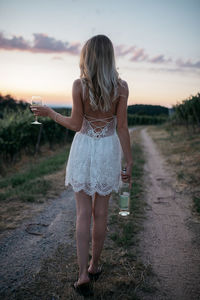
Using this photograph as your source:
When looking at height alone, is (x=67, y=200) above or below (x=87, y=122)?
below

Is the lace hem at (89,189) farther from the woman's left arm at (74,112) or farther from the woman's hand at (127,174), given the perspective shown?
the woman's left arm at (74,112)

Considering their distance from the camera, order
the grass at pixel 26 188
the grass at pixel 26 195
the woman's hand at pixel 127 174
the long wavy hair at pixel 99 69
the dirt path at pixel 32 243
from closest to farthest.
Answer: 1. the long wavy hair at pixel 99 69
2. the woman's hand at pixel 127 174
3. the dirt path at pixel 32 243
4. the grass at pixel 26 195
5. the grass at pixel 26 188

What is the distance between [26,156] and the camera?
11.2m

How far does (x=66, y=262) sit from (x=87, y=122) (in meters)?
1.53

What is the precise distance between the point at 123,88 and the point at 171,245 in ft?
7.05

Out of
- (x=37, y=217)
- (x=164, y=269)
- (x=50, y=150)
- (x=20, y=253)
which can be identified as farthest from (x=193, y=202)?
(x=50, y=150)

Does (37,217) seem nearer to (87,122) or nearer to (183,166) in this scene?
(87,122)

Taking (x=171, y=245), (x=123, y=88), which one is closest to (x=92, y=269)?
(x=171, y=245)

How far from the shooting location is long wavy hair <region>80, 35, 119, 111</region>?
1.84 meters

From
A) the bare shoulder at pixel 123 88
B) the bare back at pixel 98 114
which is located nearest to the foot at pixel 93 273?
the bare back at pixel 98 114

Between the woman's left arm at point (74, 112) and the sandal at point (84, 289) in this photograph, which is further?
the sandal at point (84, 289)

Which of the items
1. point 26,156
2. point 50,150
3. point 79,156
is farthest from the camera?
point 50,150

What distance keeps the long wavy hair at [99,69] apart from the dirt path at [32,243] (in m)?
1.78

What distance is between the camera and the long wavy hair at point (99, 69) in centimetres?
184
